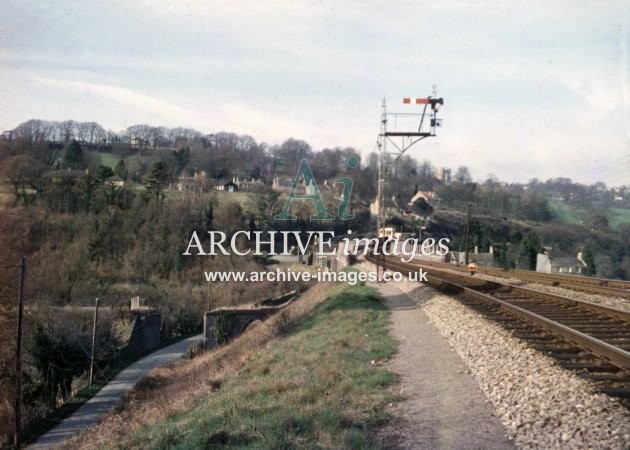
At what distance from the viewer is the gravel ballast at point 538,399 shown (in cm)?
472

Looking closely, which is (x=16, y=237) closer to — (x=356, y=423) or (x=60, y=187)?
(x=60, y=187)

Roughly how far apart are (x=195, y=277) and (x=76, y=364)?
25.4 m

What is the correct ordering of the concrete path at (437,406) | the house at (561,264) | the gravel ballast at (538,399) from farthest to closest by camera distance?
the house at (561,264) → the concrete path at (437,406) → the gravel ballast at (538,399)

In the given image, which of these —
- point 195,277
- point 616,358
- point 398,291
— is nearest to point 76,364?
point 398,291

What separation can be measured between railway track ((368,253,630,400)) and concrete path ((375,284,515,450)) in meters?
1.26

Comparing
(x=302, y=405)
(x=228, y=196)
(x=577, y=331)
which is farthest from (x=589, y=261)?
(x=302, y=405)

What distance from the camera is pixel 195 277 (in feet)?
179

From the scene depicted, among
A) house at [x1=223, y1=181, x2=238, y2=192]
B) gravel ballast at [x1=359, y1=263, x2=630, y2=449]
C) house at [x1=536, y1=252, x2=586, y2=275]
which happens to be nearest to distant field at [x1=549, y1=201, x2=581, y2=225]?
house at [x1=536, y1=252, x2=586, y2=275]

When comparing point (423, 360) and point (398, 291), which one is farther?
point (398, 291)

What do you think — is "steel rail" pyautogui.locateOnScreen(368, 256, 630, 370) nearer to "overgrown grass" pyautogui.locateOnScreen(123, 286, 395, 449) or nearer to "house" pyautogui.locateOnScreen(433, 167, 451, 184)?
"overgrown grass" pyautogui.locateOnScreen(123, 286, 395, 449)

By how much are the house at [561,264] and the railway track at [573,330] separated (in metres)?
26.1

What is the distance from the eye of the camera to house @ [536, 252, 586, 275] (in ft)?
130

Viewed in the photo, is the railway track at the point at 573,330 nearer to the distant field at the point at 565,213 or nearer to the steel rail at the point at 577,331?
the steel rail at the point at 577,331

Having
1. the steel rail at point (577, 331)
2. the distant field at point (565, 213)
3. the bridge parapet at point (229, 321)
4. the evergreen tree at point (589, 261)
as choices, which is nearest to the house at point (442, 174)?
the distant field at point (565, 213)
